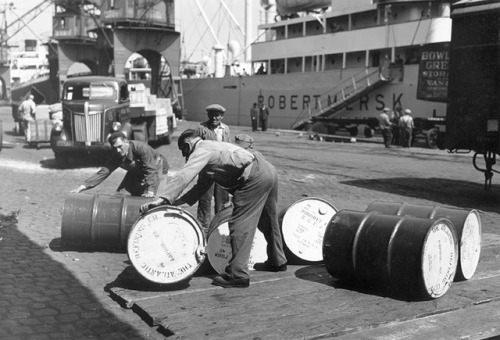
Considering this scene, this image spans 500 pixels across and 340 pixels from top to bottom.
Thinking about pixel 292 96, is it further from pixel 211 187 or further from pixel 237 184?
pixel 237 184

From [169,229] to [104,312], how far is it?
0.93 metres

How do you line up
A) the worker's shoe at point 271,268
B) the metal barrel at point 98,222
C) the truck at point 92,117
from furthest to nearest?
the truck at point 92,117 < the metal barrel at point 98,222 < the worker's shoe at point 271,268

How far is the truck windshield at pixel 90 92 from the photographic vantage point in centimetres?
1780

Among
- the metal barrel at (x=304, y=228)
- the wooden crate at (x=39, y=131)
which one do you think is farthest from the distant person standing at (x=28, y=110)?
the metal barrel at (x=304, y=228)

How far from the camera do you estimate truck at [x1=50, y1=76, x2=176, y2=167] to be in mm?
16938

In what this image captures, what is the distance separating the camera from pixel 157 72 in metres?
46.2

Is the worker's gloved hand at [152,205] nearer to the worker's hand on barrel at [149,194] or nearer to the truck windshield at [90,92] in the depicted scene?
the worker's hand on barrel at [149,194]

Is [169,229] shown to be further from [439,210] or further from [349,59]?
[349,59]

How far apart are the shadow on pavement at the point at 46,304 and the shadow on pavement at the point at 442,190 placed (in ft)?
25.1

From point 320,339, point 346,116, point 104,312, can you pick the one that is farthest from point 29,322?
point 346,116

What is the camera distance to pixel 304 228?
692 cm

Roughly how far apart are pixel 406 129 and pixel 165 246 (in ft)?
67.9

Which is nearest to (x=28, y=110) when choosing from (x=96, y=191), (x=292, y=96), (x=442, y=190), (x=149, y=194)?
(x=96, y=191)

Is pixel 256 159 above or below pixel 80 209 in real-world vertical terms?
above
